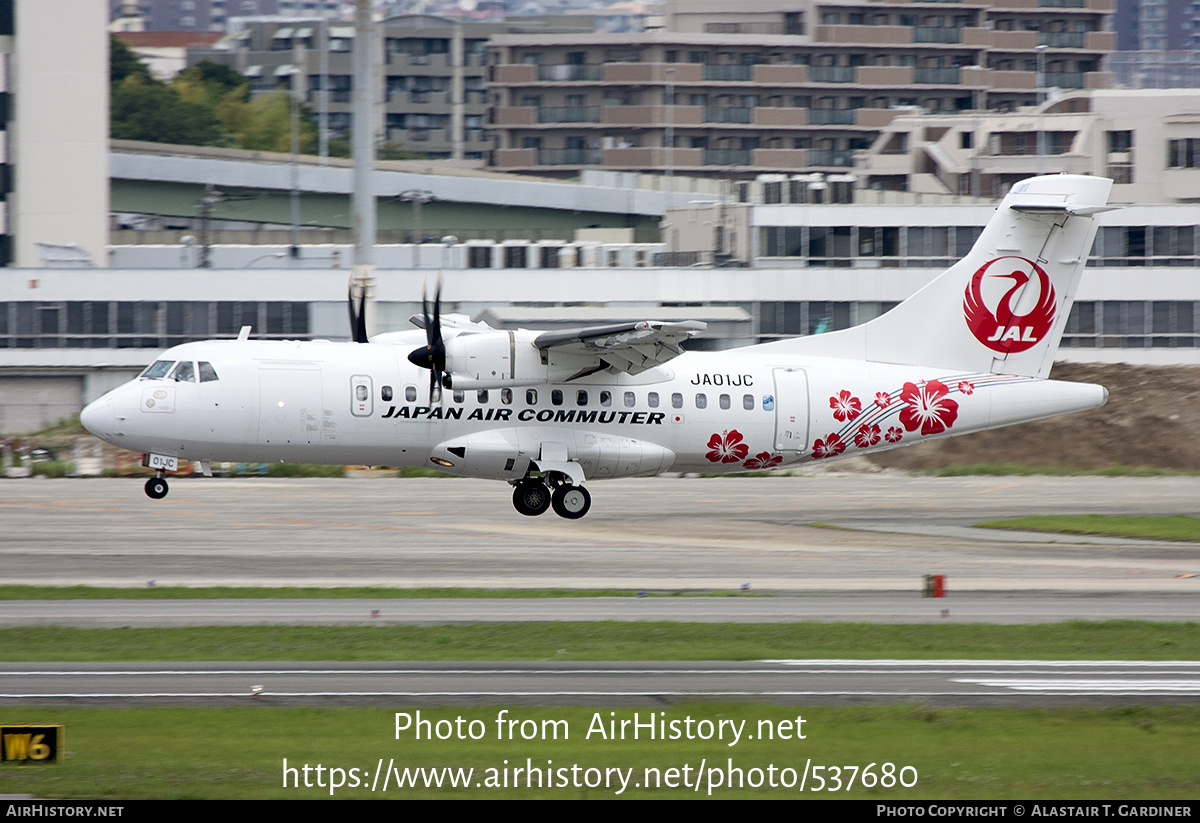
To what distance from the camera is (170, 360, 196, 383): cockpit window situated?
26609 mm

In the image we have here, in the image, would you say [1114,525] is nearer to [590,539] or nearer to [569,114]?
[590,539]

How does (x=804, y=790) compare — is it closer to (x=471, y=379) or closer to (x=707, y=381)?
(x=471, y=379)

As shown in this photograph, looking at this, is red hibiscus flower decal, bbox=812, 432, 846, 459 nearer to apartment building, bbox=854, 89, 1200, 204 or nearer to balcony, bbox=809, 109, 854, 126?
apartment building, bbox=854, 89, 1200, 204

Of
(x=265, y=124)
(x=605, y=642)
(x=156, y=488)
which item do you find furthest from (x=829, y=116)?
(x=605, y=642)

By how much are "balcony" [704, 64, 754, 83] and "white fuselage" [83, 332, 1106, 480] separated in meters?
90.6

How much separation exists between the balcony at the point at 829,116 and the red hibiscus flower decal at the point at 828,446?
303 ft

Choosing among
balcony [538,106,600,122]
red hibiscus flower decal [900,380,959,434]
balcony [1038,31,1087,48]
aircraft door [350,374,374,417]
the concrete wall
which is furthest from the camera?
balcony [1038,31,1087,48]

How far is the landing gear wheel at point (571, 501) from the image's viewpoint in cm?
2842

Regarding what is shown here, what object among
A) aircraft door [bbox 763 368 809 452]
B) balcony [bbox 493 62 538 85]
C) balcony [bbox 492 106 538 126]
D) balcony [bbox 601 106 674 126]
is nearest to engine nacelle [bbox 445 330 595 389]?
aircraft door [bbox 763 368 809 452]

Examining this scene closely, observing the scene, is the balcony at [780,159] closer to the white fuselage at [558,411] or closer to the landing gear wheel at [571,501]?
the white fuselage at [558,411]

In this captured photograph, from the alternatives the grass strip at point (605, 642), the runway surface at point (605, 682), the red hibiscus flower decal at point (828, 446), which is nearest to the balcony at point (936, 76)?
the red hibiscus flower decal at point (828, 446)

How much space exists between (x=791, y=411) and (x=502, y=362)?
21.3 ft

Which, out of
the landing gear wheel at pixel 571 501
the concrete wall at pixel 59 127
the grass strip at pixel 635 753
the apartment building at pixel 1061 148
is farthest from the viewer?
the apartment building at pixel 1061 148

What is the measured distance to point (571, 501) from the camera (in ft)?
93.4
